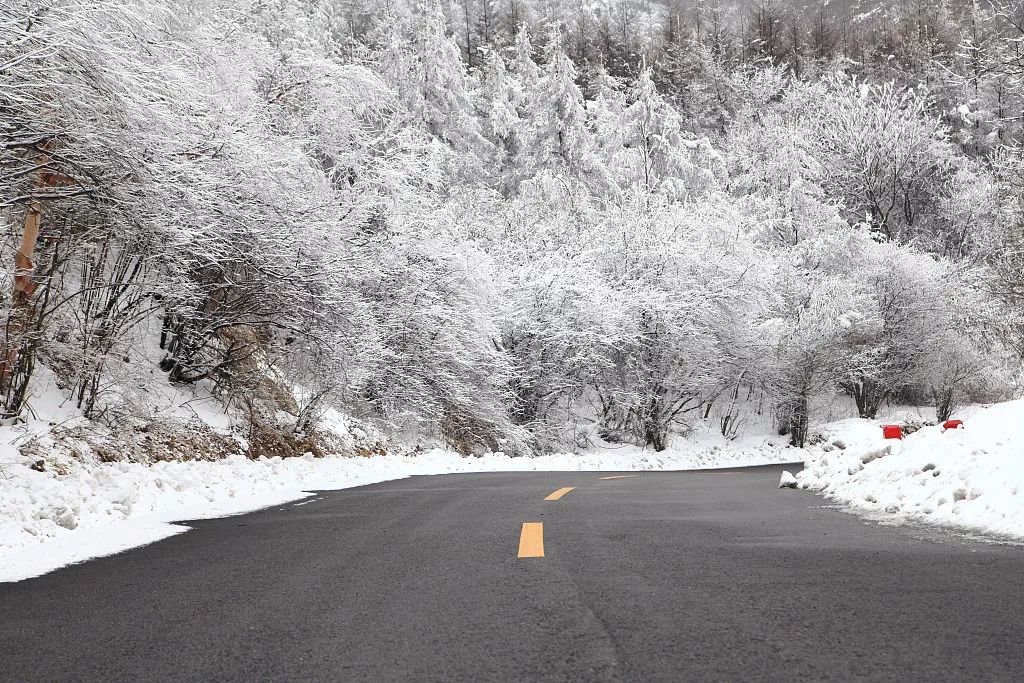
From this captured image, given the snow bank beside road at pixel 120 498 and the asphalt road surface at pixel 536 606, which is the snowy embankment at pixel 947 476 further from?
the snow bank beside road at pixel 120 498

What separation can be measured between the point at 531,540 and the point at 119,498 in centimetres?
472

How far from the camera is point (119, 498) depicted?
870 centimetres

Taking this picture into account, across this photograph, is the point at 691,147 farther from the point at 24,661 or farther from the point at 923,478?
the point at 24,661

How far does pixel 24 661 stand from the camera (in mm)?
3584

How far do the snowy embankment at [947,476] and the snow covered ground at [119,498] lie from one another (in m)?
6.57

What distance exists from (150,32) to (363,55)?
31151 mm

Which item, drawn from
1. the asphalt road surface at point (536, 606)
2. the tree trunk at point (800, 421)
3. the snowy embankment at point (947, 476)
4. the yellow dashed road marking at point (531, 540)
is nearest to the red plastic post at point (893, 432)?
the snowy embankment at point (947, 476)

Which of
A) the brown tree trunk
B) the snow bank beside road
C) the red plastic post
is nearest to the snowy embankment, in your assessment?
the red plastic post

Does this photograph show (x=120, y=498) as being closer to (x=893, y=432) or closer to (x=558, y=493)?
(x=558, y=493)

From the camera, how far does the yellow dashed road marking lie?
19.0ft

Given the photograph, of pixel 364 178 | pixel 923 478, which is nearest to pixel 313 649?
pixel 923 478

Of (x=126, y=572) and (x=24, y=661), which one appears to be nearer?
(x=24, y=661)

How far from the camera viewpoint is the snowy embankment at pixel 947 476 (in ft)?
22.3

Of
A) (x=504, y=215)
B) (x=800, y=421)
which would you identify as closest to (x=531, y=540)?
(x=504, y=215)
